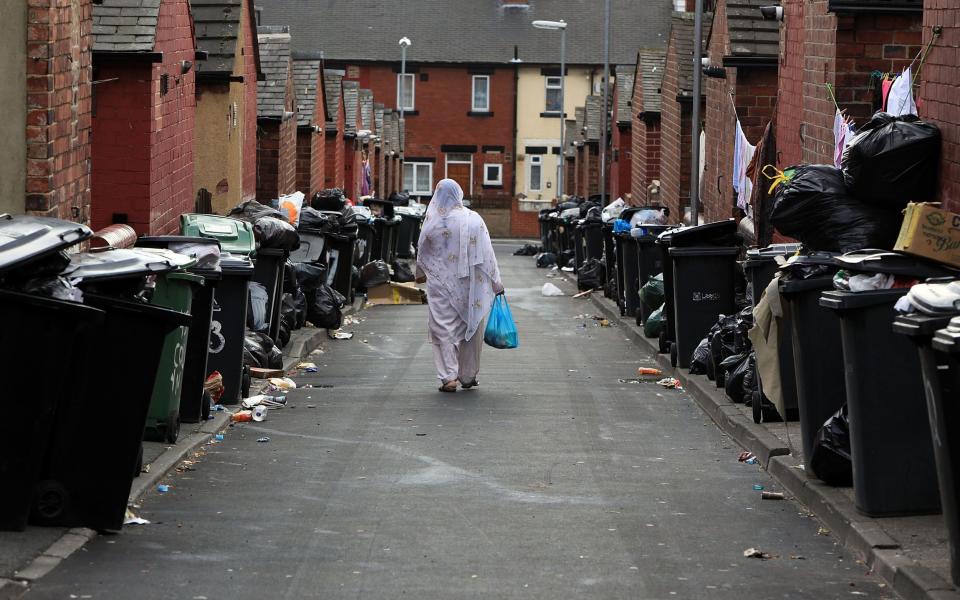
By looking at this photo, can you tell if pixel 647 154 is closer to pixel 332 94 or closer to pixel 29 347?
pixel 332 94

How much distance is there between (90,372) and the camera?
271 inches

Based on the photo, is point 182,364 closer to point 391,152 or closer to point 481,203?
point 391,152

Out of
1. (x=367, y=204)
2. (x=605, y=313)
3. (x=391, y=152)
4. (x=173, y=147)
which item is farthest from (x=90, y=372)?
(x=391, y=152)

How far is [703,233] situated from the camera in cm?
1357

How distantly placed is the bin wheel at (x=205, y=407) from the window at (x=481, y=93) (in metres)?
56.1

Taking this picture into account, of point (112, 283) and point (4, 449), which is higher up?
point (112, 283)

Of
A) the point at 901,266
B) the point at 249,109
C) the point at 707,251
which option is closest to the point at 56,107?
the point at 901,266

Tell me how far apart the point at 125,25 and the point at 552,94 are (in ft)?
173

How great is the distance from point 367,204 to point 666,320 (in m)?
15.6

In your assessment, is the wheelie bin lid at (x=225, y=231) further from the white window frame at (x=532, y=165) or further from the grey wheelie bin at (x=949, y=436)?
the white window frame at (x=532, y=165)

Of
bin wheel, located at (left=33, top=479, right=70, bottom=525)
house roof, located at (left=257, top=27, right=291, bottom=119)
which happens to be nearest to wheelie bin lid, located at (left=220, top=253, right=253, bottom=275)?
bin wheel, located at (left=33, top=479, right=70, bottom=525)

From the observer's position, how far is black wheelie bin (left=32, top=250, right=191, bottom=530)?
6.77m

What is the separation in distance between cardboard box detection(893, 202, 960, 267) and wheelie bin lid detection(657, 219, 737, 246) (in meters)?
6.19

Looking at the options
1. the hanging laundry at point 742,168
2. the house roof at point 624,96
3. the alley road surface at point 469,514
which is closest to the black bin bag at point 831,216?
the alley road surface at point 469,514
